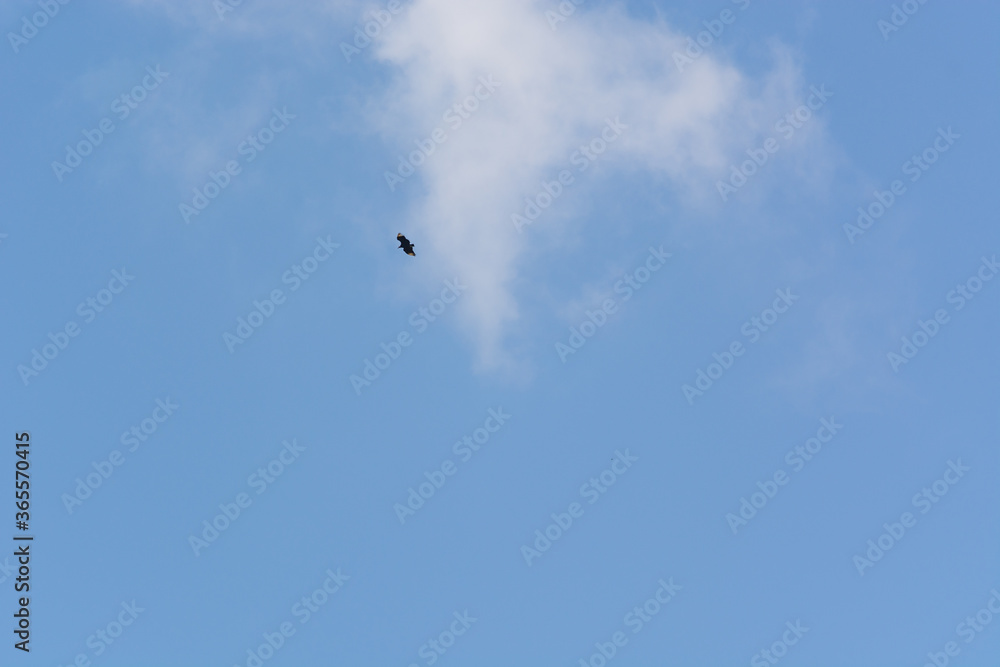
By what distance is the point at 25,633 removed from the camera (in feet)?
282

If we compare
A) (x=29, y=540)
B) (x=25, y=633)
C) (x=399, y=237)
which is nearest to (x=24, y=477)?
(x=29, y=540)

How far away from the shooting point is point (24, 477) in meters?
87.6

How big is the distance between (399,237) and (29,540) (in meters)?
38.8

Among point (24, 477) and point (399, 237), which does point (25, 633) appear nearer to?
point (24, 477)

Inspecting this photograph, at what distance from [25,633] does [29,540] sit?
7.31 meters

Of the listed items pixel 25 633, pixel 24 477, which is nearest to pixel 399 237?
pixel 24 477

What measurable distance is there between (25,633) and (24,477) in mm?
12385

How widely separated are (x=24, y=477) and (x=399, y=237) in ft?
119

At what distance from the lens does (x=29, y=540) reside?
8738 centimetres

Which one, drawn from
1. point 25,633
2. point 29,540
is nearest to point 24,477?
point 29,540

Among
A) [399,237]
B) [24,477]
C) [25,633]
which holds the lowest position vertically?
[25,633]

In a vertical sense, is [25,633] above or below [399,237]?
below

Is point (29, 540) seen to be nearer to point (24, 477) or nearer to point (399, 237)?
point (24, 477)

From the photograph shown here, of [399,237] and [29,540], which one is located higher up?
[399,237]
